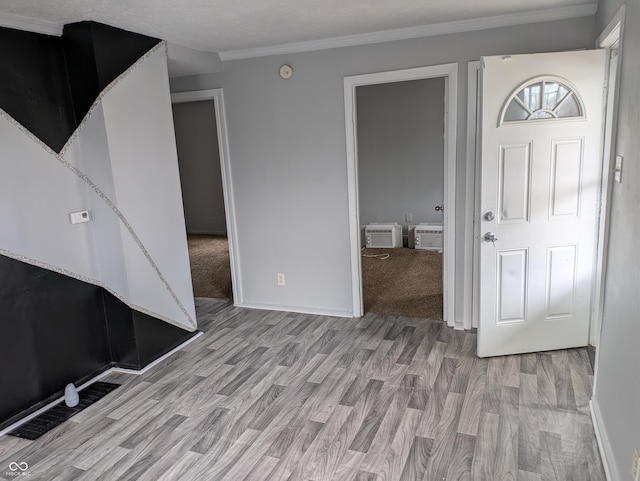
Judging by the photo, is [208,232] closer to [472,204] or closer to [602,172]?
[472,204]

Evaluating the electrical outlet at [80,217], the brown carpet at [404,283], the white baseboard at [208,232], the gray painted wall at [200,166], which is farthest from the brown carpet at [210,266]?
the electrical outlet at [80,217]

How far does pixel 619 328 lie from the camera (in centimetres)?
201

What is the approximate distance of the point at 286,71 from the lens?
378 centimetres

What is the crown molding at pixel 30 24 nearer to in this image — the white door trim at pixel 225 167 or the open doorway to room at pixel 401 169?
the white door trim at pixel 225 167

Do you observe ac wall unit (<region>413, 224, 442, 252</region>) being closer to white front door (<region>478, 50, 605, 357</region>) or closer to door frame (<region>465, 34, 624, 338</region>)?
door frame (<region>465, 34, 624, 338</region>)

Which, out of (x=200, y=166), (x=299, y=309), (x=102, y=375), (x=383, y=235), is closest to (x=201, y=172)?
(x=200, y=166)

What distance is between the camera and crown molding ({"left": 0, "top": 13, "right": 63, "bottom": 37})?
2.54 metres

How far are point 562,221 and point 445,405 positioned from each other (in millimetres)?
1435

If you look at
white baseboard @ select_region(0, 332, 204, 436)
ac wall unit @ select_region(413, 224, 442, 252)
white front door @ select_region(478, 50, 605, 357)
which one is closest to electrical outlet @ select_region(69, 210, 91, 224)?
white baseboard @ select_region(0, 332, 204, 436)

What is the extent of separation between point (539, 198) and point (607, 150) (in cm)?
48

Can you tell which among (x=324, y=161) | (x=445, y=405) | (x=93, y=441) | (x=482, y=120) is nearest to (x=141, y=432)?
(x=93, y=441)

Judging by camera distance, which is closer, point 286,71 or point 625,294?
point 625,294

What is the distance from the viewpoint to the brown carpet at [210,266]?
16.4 ft

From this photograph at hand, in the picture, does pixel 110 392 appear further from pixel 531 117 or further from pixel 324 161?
pixel 531 117
